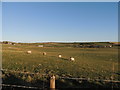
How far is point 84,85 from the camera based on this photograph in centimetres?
1163

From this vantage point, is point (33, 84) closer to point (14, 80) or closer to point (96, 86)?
point (14, 80)

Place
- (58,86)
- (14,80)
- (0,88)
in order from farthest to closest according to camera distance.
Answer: (14,80) → (58,86) → (0,88)

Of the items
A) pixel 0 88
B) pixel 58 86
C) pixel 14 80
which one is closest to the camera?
pixel 0 88

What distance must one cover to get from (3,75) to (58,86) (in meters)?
4.48

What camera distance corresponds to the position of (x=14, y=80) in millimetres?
12414

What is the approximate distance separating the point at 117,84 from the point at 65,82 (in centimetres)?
341

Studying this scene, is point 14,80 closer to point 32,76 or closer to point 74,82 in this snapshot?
point 32,76

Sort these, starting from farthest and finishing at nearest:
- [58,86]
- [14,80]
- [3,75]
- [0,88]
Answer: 1. [3,75]
2. [14,80]
3. [58,86]
4. [0,88]

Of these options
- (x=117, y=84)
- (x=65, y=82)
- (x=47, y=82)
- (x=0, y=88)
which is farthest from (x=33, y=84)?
(x=117, y=84)

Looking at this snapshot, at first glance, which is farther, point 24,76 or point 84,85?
point 24,76

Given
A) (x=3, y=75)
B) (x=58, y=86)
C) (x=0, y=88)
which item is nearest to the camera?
(x=0, y=88)

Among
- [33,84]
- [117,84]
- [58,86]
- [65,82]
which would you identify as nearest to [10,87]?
[33,84]

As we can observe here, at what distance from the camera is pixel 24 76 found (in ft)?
42.5

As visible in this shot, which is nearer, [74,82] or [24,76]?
[74,82]
